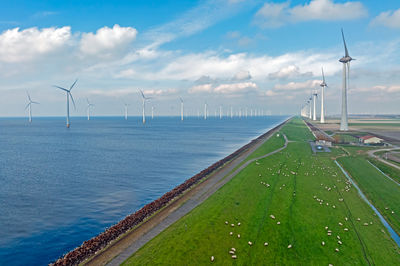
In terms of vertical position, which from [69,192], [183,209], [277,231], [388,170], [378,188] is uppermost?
[388,170]

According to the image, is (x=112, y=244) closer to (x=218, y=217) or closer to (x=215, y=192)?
(x=218, y=217)

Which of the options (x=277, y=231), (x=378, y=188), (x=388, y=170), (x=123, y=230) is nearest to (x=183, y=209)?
(x=123, y=230)

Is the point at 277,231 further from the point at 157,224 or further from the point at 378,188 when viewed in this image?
the point at 378,188

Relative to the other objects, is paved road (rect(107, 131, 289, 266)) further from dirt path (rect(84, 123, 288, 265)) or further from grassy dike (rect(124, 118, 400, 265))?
grassy dike (rect(124, 118, 400, 265))

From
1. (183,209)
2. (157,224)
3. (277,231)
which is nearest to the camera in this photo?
(277,231)

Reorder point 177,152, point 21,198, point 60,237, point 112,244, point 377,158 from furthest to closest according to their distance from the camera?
1. point 177,152
2. point 377,158
3. point 21,198
4. point 60,237
5. point 112,244

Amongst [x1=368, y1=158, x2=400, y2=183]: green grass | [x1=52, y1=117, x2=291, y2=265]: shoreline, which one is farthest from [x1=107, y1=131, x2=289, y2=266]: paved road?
[x1=368, y1=158, x2=400, y2=183]: green grass

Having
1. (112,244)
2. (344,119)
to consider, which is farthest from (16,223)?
(344,119)

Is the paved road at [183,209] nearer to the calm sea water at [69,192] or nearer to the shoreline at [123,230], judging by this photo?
the shoreline at [123,230]

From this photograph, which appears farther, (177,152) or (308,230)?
(177,152)
